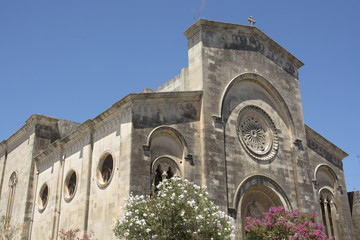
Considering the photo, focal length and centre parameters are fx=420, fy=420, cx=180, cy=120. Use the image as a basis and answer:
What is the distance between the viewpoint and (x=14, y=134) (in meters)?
29.5

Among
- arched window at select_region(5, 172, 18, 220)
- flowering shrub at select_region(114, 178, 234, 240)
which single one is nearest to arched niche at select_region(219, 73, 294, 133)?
flowering shrub at select_region(114, 178, 234, 240)

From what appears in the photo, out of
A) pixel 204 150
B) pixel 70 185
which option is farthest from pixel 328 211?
pixel 70 185

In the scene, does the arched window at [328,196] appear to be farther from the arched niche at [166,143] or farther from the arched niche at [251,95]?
the arched niche at [166,143]

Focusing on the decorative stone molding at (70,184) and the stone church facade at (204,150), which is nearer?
the stone church facade at (204,150)

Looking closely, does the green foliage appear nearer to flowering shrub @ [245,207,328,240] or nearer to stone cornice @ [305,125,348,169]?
flowering shrub @ [245,207,328,240]

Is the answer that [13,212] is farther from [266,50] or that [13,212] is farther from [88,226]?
[266,50]

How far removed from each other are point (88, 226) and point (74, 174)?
3832mm

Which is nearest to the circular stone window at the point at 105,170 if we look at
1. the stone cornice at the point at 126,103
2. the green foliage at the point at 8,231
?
the stone cornice at the point at 126,103

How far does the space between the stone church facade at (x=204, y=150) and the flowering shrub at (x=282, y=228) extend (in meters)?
1.33

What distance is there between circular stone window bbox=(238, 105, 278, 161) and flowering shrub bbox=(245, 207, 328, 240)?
3.89 meters

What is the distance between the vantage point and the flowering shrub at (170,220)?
14000 millimetres

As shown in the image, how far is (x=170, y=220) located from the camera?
14.1 m

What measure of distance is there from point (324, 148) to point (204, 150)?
10375 millimetres

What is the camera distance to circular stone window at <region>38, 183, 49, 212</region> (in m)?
24.5
